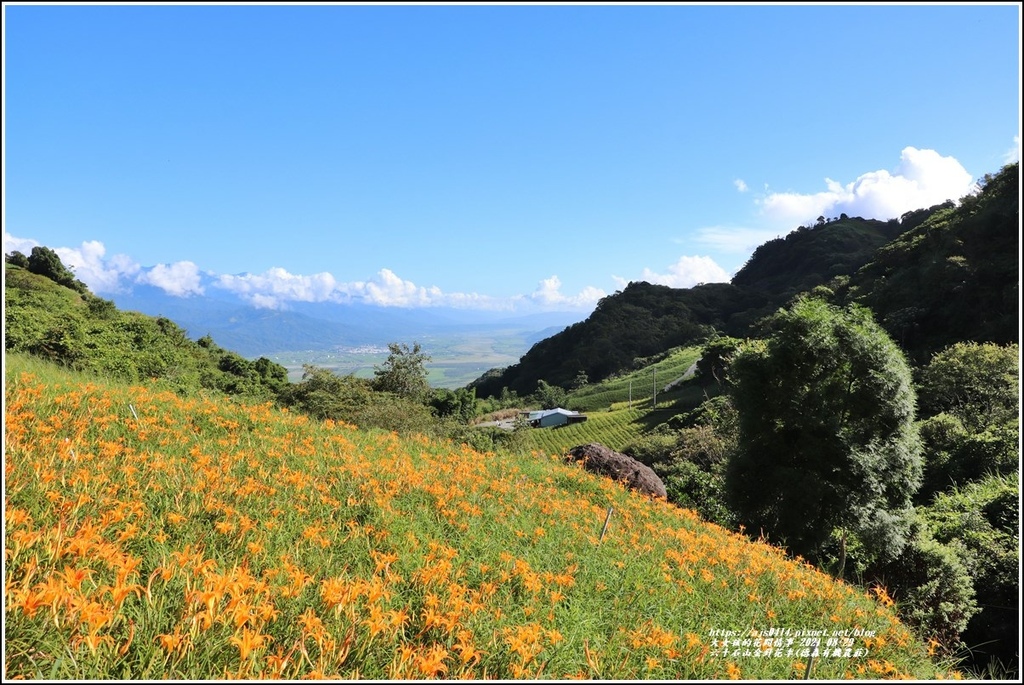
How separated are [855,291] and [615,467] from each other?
59096 millimetres

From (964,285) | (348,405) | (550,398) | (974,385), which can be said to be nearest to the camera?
(348,405)

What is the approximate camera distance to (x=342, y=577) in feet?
8.66

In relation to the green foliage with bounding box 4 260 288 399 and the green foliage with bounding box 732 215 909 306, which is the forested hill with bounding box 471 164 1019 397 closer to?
the green foliage with bounding box 732 215 909 306

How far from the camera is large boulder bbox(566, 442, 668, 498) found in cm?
949

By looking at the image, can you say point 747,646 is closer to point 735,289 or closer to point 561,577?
point 561,577


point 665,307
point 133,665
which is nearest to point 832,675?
point 133,665

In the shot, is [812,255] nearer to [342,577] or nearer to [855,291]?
[855,291]

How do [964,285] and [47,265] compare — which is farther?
[964,285]

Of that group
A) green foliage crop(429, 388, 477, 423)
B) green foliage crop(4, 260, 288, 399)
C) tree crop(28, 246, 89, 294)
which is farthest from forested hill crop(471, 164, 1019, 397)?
→ tree crop(28, 246, 89, 294)

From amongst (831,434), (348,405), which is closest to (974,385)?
(831,434)

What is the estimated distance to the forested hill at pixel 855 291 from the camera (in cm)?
3541

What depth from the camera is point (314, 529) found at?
3105 mm

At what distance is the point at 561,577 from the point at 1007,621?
907 centimetres

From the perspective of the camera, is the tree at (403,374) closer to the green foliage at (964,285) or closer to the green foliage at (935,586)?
the green foliage at (935,586)
